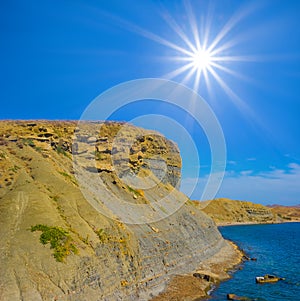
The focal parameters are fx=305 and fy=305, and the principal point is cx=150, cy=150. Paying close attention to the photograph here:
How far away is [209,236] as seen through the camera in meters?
68.9

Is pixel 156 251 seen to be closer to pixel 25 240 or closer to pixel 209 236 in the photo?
pixel 25 240

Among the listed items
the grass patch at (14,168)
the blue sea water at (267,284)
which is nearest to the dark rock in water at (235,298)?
the blue sea water at (267,284)

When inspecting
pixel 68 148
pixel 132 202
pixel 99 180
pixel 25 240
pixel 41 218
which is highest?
pixel 68 148

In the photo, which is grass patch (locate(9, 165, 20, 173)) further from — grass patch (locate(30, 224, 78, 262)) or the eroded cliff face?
grass patch (locate(30, 224, 78, 262))

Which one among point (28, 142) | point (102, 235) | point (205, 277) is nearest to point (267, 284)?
point (205, 277)

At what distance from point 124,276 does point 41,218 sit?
11143 mm

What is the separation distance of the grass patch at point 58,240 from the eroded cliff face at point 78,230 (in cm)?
9

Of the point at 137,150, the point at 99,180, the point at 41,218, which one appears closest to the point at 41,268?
the point at 41,218

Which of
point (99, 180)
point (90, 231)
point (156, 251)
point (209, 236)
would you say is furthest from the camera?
point (209, 236)

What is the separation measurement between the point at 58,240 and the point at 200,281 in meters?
24.1

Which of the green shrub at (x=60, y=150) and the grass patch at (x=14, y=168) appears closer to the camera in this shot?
the grass patch at (x=14, y=168)

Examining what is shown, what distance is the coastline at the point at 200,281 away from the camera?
38594 millimetres

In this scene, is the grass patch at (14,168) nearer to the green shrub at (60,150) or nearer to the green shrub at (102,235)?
the green shrub at (60,150)

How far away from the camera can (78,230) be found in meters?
33.9
